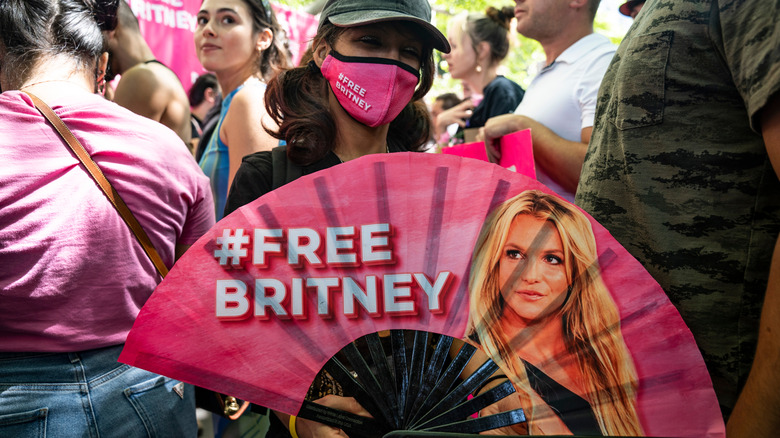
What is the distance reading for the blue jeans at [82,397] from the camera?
155 cm

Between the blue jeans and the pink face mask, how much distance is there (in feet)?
3.13

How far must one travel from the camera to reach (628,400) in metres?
1.00

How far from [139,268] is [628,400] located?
52.8 inches

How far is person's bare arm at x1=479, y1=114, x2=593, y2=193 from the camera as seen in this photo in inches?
90.7

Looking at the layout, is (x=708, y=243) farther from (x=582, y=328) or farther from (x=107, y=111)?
(x=107, y=111)

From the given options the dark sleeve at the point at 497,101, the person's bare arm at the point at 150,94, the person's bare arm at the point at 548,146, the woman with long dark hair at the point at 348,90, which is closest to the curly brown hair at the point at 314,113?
the woman with long dark hair at the point at 348,90

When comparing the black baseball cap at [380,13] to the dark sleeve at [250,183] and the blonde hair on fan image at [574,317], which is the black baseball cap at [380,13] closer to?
the dark sleeve at [250,183]

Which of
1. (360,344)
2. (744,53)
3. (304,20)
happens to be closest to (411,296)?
(360,344)

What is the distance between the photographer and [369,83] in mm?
1734

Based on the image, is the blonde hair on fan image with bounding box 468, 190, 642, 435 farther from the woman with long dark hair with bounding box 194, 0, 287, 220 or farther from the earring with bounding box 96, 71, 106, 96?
the woman with long dark hair with bounding box 194, 0, 287, 220

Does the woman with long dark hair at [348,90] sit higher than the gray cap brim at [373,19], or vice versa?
the gray cap brim at [373,19]

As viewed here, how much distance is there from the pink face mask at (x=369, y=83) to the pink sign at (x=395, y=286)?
0.67 m

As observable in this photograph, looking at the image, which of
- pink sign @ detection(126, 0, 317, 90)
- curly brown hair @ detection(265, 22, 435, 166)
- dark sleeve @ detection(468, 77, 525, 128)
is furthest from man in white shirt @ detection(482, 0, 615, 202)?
pink sign @ detection(126, 0, 317, 90)

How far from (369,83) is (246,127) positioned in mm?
1063
